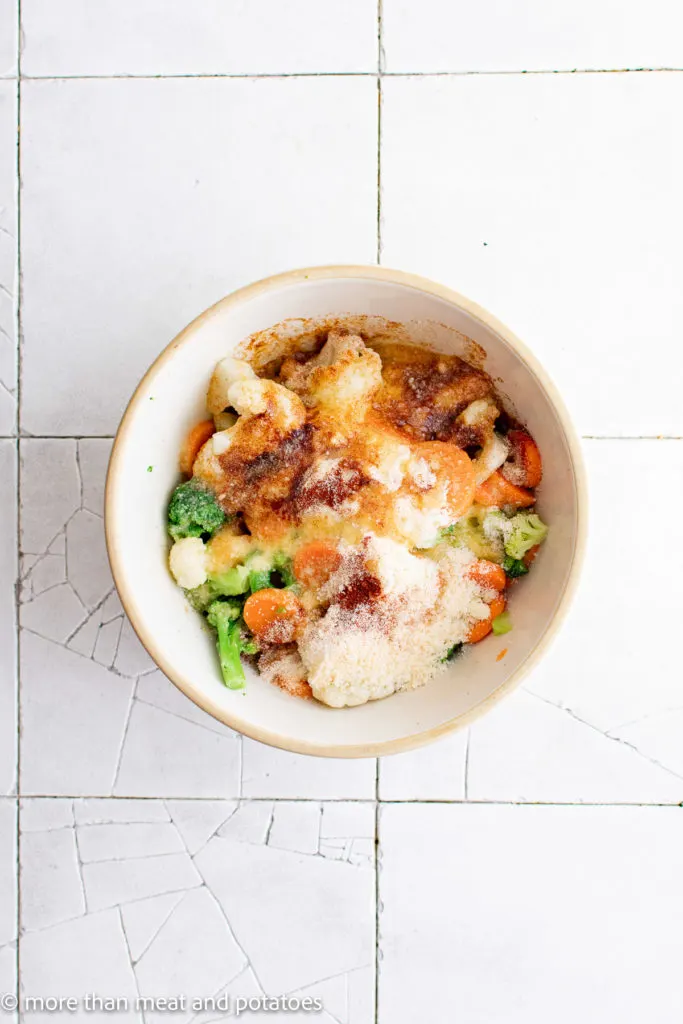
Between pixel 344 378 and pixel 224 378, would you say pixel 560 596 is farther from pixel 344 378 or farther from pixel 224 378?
pixel 224 378

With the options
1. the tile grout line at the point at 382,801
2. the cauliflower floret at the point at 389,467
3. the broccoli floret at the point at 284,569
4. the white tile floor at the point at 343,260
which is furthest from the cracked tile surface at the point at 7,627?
the cauliflower floret at the point at 389,467

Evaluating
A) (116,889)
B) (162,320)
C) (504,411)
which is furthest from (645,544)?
(116,889)

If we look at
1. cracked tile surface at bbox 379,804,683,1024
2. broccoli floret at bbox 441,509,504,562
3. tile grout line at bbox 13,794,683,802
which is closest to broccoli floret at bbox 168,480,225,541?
broccoli floret at bbox 441,509,504,562

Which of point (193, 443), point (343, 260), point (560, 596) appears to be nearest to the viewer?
point (560, 596)

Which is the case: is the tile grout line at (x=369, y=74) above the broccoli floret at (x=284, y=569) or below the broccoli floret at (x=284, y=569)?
above

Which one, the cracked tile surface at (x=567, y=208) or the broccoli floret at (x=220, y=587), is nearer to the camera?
the broccoli floret at (x=220, y=587)

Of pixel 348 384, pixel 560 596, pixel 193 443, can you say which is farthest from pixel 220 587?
pixel 560 596

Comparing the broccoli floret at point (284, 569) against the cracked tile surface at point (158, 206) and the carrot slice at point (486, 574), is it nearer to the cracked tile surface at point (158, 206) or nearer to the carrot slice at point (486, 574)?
the carrot slice at point (486, 574)
